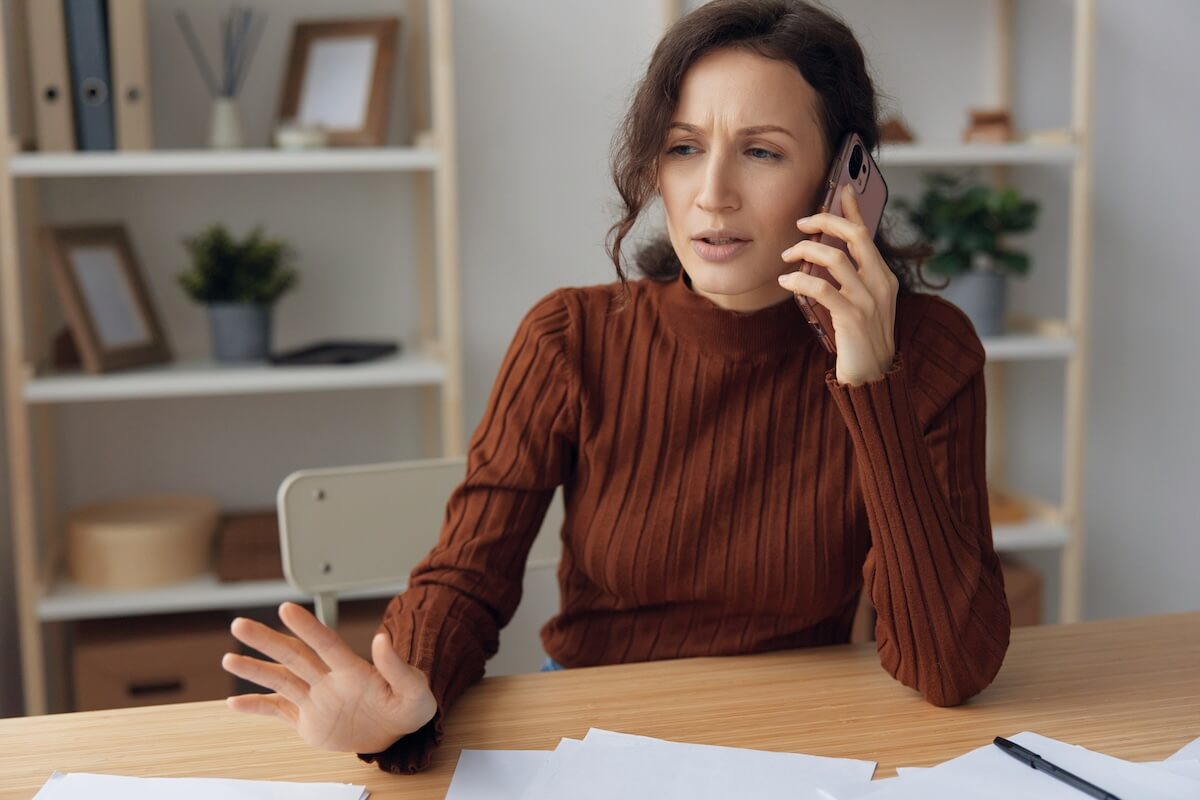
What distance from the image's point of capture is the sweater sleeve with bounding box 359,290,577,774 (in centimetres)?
110

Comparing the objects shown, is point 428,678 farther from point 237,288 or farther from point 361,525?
point 237,288

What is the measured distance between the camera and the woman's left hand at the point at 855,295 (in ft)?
3.40

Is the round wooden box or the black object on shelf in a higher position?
the black object on shelf

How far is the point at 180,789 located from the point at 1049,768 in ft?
2.12

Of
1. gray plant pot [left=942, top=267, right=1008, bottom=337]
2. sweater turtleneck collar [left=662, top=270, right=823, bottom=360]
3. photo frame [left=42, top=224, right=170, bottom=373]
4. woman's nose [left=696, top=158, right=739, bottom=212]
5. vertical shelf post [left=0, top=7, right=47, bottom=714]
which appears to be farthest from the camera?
gray plant pot [left=942, top=267, right=1008, bottom=337]

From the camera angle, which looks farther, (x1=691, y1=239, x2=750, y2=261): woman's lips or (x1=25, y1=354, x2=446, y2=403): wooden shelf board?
(x1=25, y1=354, x2=446, y2=403): wooden shelf board

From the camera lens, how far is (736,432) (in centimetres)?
128

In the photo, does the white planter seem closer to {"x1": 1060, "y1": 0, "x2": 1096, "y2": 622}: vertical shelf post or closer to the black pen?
{"x1": 1060, "y1": 0, "x2": 1096, "y2": 622}: vertical shelf post

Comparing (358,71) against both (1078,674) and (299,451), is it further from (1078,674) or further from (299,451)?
(1078,674)

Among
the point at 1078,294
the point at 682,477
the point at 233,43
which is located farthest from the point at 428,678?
the point at 1078,294

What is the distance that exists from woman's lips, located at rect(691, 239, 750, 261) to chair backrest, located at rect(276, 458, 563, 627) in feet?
1.45

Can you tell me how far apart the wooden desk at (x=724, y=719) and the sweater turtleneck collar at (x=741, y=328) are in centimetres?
33

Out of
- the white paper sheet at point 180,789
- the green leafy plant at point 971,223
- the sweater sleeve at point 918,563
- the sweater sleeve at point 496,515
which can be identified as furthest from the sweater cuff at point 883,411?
the green leafy plant at point 971,223

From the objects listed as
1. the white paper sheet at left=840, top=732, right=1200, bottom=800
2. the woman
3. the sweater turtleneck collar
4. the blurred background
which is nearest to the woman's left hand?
the woman
